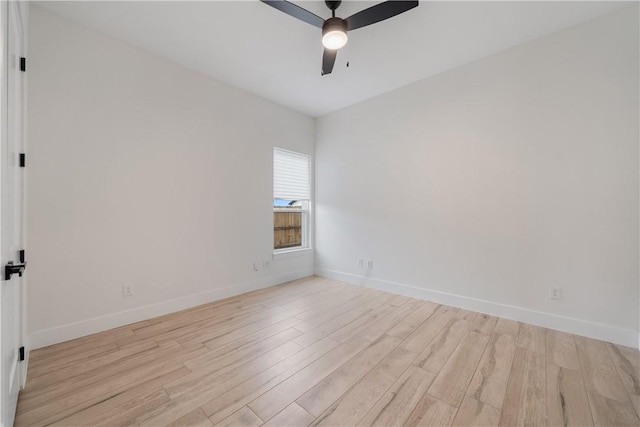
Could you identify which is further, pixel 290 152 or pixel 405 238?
pixel 290 152

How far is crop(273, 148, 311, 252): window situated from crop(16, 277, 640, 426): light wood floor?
183 cm

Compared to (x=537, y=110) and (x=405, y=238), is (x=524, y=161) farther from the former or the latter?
(x=405, y=238)

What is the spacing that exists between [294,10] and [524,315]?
3.53m

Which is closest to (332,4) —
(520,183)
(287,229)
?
(520,183)

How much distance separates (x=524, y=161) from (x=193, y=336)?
372 centimetres

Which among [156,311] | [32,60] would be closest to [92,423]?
[156,311]

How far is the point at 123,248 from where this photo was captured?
2.59 m

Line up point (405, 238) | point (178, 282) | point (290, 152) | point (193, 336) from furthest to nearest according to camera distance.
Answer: point (290, 152)
point (405, 238)
point (178, 282)
point (193, 336)

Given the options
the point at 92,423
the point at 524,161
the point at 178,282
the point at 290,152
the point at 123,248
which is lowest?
the point at 92,423

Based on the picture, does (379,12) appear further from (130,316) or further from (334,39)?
(130,316)

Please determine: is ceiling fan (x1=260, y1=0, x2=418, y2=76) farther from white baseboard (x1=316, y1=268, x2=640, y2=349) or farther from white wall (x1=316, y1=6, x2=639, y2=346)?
white baseboard (x1=316, y1=268, x2=640, y2=349)

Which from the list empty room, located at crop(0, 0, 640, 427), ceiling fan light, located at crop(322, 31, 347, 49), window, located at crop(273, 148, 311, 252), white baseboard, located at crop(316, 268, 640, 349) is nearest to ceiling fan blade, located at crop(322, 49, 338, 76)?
empty room, located at crop(0, 0, 640, 427)

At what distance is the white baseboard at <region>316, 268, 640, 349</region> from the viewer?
7.31 ft

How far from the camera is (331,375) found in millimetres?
1817
